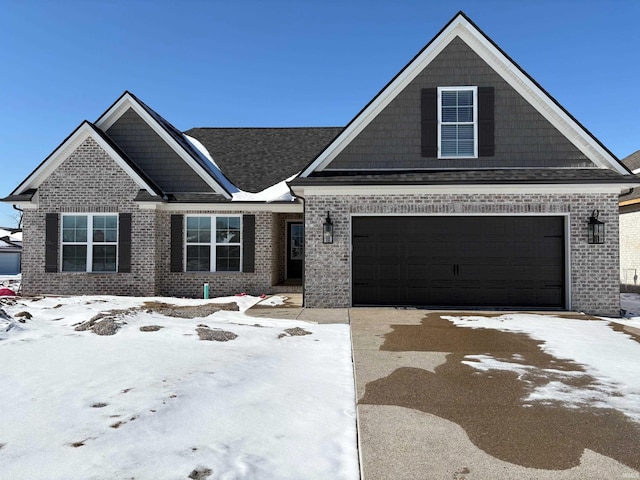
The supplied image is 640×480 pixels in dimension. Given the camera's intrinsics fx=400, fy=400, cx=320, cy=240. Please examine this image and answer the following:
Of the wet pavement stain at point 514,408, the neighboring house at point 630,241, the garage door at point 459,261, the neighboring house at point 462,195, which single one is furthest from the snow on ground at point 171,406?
the neighboring house at point 630,241

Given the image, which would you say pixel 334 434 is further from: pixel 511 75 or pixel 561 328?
pixel 511 75

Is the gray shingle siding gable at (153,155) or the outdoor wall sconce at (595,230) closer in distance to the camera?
the outdoor wall sconce at (595,230)

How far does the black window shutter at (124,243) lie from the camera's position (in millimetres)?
12789

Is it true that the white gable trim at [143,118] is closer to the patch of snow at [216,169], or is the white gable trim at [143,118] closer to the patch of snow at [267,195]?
the patch of snow at [216,169]

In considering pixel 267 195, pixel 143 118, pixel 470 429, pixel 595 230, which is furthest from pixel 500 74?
pixel 143 118

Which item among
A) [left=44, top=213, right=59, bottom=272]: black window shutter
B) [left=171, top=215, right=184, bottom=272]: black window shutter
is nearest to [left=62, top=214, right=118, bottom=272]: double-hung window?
[left=44, top=213, right=59, bottom=272]: black window shutter

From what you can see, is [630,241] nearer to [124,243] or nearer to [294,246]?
[294,246]

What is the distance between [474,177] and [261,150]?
991 cm

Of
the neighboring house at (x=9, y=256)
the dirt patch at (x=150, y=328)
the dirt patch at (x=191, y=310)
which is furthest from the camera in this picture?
the neighboring house at (x=9, y=256)

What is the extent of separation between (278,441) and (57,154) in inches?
524

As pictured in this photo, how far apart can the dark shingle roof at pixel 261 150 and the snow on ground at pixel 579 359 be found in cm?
917

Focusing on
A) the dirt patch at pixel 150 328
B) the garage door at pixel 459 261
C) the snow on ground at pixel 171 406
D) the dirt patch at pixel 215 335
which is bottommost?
the snow on ground at pixel 171 406

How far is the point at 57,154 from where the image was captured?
12906mm

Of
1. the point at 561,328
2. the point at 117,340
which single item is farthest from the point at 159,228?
the point at 561,328
